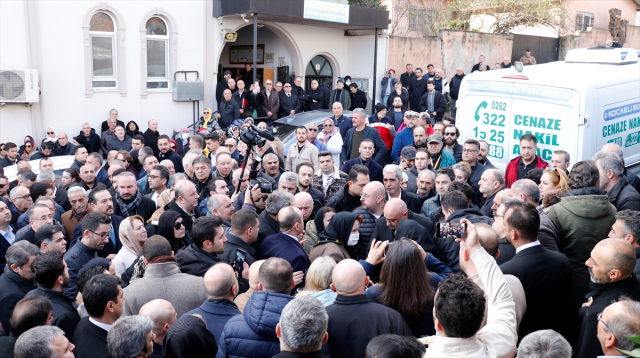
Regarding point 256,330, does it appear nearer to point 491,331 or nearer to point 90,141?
point 491,331

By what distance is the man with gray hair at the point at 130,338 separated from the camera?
118 inches

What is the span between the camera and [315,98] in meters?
14.9

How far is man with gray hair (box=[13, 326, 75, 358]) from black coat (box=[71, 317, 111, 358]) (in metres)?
0.27

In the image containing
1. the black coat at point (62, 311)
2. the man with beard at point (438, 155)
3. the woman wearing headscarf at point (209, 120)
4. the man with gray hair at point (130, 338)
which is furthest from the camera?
the woman wearing headscarf at point (209, 120)

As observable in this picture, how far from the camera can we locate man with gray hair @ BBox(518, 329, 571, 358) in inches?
101

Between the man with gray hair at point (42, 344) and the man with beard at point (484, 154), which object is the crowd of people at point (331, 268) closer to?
the man with gray hair at point (42, 344)

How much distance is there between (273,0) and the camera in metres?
13.1

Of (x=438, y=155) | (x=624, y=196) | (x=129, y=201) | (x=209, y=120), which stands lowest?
(x=129, y=201)

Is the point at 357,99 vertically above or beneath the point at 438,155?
above

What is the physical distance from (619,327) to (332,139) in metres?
6.88

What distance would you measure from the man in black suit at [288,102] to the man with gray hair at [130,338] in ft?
36.6

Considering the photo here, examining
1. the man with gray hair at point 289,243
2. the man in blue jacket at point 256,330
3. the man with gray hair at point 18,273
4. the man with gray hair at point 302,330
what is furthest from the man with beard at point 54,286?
the man with gray hair at point 302,330

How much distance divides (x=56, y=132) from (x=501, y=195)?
33.6 feet

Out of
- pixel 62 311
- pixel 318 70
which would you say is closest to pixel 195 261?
pixel 62 311
